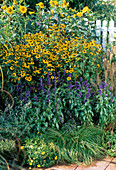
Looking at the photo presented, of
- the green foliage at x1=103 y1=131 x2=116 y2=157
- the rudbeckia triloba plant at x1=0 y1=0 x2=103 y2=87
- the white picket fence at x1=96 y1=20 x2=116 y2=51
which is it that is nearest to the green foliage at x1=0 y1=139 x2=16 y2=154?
the rudbeckia triloba plant at x1=0 y1=0 x2=103 y2=87

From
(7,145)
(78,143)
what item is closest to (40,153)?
(7,145)

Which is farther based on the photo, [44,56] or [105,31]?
[105,31]

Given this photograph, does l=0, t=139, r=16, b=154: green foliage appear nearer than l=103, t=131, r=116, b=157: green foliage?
Yes

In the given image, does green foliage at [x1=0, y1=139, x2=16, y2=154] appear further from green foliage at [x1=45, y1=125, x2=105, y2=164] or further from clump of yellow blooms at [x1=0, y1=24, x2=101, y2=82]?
clump of yellow blooms at [x1=0, y1=24, x2=101, y2=82]

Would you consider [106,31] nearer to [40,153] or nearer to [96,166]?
[96,166]

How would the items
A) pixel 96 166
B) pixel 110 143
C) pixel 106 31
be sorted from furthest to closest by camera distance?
1. pixel 106 31
2. pixel 110 143
3. pixel 96 166

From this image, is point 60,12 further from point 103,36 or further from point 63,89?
point 63,89

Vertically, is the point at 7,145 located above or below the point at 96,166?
above

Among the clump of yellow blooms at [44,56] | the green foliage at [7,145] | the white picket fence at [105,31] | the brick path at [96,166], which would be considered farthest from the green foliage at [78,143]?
the white picket fence at [105,31]

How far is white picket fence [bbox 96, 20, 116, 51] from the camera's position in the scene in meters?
4.69

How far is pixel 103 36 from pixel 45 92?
1.96m

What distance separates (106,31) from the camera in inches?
187

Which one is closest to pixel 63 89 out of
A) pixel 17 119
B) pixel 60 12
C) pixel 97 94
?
pixel 97 94

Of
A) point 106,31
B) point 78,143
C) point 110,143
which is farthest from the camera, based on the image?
point 106,31
